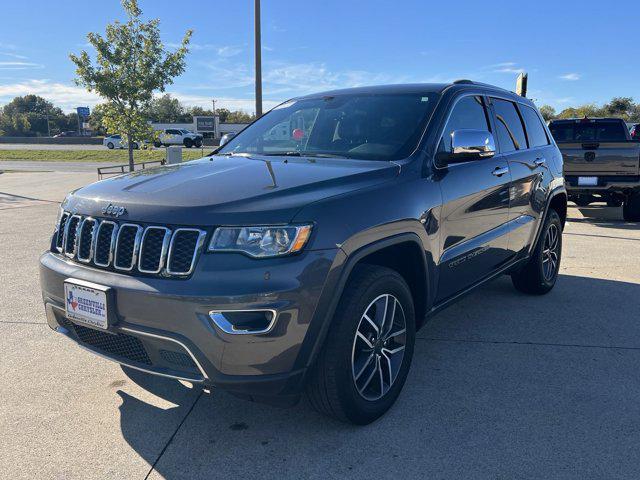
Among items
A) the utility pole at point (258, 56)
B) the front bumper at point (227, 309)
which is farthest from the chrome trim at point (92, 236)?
the utility pole at point (258, 56)

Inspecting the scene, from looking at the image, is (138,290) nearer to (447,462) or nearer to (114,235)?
(114,235)

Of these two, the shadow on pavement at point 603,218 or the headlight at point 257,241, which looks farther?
the shadow on pavement at point 603,218

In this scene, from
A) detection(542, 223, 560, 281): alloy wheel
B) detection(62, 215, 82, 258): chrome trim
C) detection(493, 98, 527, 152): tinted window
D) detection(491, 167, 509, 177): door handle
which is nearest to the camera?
detection(62, 215, 82, 258): chrome trim

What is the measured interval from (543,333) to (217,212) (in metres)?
3.08

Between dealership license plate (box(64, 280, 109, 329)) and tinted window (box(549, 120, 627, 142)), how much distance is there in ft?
32.9

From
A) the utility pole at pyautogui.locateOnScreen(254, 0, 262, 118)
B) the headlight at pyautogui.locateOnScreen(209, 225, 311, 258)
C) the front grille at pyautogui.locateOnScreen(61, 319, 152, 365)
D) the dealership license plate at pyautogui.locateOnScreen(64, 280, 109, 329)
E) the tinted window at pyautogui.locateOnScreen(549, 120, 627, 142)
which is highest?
the utility pole at pyautogui.locateOnScreen(254, 0, 262, 118)

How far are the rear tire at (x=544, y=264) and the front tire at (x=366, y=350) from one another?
2.49m

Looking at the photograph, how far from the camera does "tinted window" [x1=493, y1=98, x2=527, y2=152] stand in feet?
14.6

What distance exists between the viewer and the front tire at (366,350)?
266 cm

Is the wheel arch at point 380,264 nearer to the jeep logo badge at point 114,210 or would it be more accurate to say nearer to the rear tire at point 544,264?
the jeep logo badge at point 114,210

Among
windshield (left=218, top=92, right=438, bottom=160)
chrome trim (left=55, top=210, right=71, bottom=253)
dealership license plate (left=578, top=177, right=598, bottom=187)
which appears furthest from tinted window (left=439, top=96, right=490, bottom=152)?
dealership license plate (left=578, top=177, right=598, bottom=187)

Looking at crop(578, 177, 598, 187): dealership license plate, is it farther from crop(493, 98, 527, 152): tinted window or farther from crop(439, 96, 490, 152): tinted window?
crop(439, 96, 490, 152): tinted window

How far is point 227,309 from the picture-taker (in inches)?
91.8

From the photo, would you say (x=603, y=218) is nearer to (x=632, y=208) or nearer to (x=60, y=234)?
(x=632, y=208)
